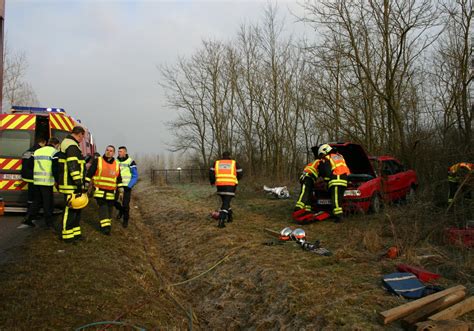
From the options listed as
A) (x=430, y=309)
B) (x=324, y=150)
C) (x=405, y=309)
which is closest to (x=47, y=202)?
(x=324, y=150)

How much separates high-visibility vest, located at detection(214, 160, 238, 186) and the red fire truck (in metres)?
4.28

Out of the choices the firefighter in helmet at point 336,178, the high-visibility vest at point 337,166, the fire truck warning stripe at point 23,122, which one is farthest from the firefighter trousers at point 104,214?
the high-visibility vest at point 337,166

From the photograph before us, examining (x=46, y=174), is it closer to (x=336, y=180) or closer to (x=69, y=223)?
(x=69, y=223)

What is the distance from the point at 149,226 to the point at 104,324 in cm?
815

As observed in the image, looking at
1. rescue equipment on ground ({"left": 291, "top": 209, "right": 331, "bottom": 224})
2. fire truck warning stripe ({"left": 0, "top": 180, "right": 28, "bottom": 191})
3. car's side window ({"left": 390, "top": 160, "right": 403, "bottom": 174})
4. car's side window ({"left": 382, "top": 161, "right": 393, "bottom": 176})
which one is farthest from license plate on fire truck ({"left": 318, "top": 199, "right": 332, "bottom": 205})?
fire truck warning stripe ({"left": 0, "top": 180, "right": 28, "bottom": 191})

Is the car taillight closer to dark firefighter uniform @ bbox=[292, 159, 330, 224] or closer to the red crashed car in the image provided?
the red crashed car

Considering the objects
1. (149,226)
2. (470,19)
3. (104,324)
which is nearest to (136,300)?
(104,324)

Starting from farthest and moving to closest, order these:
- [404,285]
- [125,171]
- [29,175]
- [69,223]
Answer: [125,171]
[29,175]
[69,223]
[404,285]

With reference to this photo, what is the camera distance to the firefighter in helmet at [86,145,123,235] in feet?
25.8

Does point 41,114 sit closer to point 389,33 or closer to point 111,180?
point 111,180

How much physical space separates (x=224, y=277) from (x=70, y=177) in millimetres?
3258

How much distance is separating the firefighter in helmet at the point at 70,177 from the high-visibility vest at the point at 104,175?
87cm

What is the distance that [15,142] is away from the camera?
10.2 m

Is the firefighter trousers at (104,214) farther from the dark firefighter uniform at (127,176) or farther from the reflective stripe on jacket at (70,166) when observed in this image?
the reflective stripe on jacket at (70,166)
